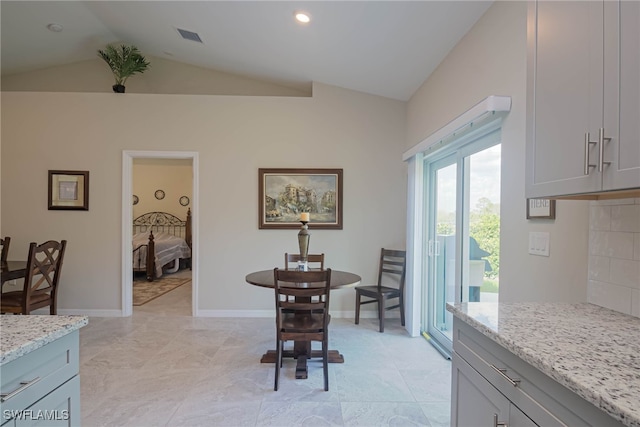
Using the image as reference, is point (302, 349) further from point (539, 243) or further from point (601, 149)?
point (601, 149)

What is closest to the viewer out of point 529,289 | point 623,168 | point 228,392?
point 623,168

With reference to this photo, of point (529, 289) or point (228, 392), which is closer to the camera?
point (529, 289)

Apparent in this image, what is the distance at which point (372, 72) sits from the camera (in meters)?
3.51

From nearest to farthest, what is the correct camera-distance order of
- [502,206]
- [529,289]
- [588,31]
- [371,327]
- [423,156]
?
1. [588,31]
2. [529,289]
3. [502,206]
4. [423,156]
5. [371,327]

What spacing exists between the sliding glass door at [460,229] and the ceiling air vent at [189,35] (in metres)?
2.93

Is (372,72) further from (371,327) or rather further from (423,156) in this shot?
(371,327)

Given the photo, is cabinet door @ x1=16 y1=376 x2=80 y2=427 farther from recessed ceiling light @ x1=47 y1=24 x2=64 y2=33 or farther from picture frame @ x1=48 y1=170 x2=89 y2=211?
recessed ceiling light @ x1=47 y1=24 x2=64 y2=33

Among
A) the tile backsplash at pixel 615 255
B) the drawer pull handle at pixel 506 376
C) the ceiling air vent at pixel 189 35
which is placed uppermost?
the ceiling air vent at pixel 189 35

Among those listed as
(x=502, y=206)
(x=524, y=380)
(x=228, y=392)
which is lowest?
(x=228, y=392)

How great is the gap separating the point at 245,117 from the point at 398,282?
113 inches

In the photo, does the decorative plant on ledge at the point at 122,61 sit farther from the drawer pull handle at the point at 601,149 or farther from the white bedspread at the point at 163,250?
the drawer pull handle at the point at 601,149

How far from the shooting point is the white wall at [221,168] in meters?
4.11

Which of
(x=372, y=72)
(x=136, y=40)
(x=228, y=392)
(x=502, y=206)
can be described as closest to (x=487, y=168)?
(x=502, y=206)

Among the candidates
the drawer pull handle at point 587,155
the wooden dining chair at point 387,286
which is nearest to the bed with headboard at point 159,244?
the wooden dining chair at point 387,286
